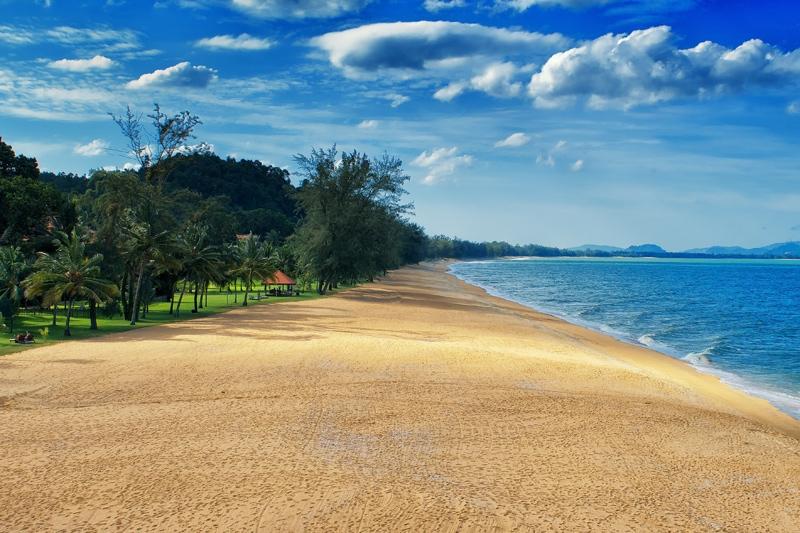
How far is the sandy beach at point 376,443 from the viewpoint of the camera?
8.73 m

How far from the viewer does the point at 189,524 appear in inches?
320

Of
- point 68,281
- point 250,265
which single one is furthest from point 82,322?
point 250,265

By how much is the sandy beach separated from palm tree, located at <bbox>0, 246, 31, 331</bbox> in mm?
4383

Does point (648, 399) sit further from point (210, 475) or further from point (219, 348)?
point (219, 348)

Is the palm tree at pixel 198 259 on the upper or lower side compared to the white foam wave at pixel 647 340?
upper

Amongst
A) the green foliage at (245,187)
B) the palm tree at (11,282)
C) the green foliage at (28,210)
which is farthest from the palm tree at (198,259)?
the green foliage at (245,187)

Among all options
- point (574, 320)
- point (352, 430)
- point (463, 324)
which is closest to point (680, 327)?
point (574, 320)

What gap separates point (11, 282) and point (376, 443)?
21.4m

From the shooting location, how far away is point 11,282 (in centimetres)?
2531

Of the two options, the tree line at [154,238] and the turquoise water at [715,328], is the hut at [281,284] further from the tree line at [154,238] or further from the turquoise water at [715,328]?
the turquoise water at [715,328]

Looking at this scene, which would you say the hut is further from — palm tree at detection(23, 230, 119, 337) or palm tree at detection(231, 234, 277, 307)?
palm tree at detection(23, 230, 119, 337)

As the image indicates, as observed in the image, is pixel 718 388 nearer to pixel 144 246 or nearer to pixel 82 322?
pixel 144 246

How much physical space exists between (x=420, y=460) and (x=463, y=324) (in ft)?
73.1

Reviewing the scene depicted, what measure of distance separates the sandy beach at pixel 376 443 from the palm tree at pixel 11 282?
4383 millimetres
